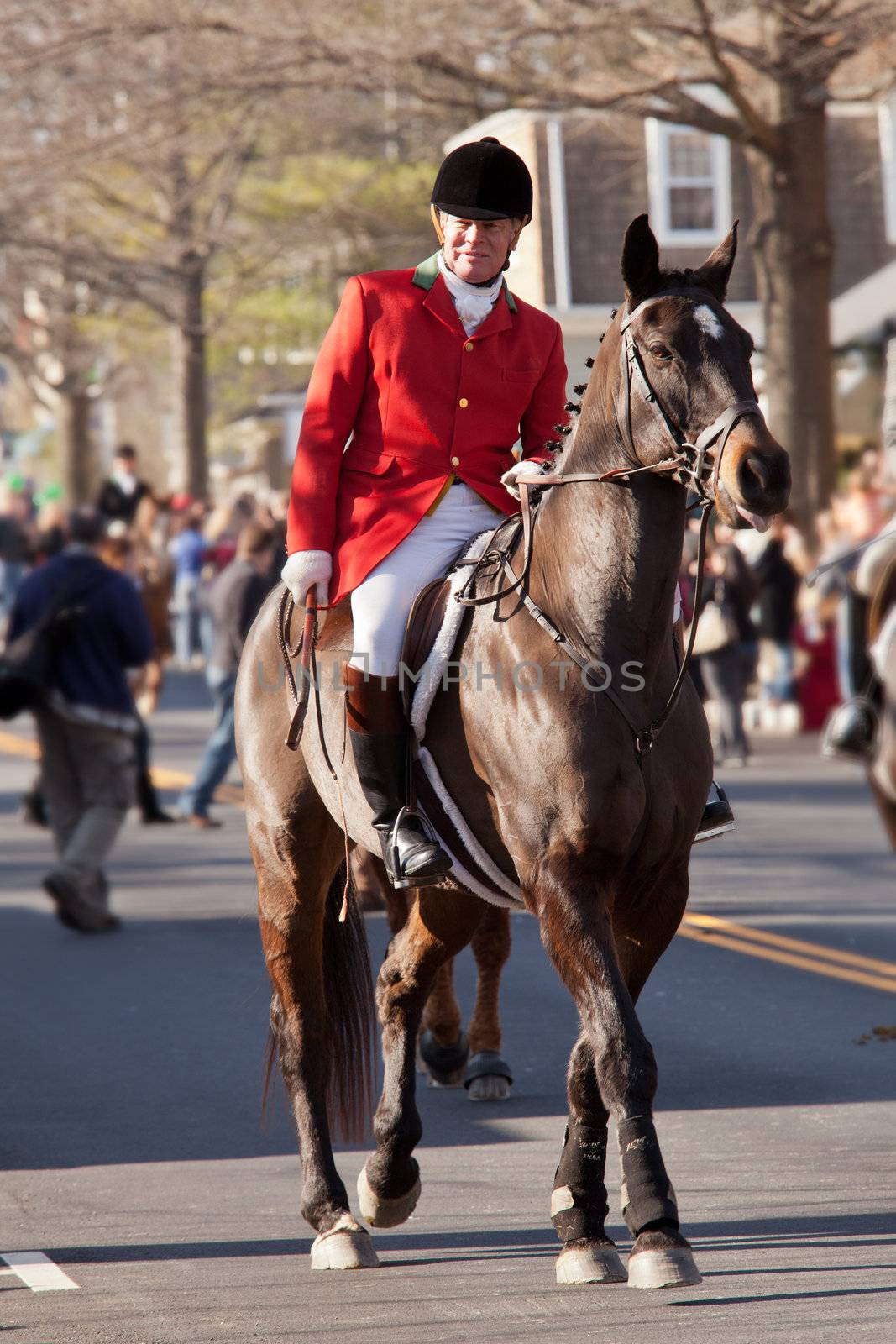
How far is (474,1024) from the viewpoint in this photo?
7902mm

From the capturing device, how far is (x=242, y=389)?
52125 millimetres

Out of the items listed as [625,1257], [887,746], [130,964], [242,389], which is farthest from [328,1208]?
[242,389]

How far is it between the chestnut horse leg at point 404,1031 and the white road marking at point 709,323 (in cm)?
196

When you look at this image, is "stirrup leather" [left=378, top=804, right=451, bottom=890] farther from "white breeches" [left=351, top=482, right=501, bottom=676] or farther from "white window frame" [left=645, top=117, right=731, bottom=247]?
"white window frame" [left=645, top=117, right=731, bottom=247]

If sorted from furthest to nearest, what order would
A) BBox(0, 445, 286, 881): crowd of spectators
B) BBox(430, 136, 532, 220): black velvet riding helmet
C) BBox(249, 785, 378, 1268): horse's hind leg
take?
BBox(0, 445, 286, 881): crowd of spectators < BBox(249, 785, 378, 1268): horse's hind leg < BBox(430, 136, 532, 220): black velvet riding helmet

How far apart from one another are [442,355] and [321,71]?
50.1 ft

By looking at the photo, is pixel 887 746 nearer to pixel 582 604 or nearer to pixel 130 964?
pixel 582 604

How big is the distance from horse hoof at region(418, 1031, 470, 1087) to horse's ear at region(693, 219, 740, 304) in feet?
12.1

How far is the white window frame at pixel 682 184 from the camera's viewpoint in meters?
32.9

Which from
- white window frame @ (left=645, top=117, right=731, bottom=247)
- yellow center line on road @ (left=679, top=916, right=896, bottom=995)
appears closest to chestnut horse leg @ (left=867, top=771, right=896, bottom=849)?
yellow center line on road @ (left=679, top=916, right=896, bottom=995)

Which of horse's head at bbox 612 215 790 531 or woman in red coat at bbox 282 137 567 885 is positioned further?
woman in red coat at bbox 282 137 567 885

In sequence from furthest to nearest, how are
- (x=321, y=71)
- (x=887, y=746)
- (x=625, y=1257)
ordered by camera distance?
(x=321, y=71) < (x=625, y=1257) < (x=887, y=746)

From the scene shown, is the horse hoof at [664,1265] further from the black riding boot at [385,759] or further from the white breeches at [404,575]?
the white breeches at [404,575]

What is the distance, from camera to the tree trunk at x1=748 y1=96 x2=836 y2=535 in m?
20.6
